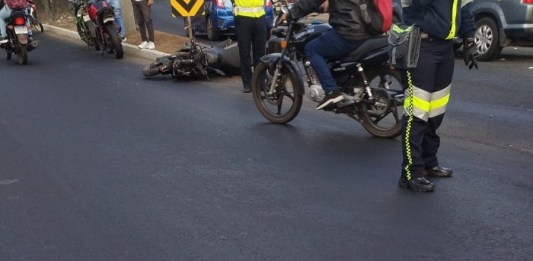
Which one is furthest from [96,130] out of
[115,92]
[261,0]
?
[261,0]

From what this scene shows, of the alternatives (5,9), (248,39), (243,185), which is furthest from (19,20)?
(243,185)

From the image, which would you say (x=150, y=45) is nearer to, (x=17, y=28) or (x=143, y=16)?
(x=143, y=16)

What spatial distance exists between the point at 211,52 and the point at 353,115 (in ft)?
15.2

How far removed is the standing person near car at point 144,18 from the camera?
13789 millimetres

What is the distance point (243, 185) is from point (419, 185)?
1.36 meters

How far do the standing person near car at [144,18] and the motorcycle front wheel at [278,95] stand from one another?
22.1ft

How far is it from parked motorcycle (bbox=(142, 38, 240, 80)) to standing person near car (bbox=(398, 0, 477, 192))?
19.9ft

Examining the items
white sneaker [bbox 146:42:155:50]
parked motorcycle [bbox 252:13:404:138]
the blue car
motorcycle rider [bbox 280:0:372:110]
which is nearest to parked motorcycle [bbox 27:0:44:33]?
white sneaker [bbox 146:42:155:50]

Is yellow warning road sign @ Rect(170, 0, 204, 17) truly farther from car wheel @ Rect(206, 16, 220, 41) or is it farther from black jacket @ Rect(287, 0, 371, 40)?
black jacket @ Rect(287, 0, 371, 40)

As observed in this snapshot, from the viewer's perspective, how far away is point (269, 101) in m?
7.63

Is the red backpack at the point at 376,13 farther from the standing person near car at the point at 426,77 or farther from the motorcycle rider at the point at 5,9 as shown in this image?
the motorcycle rider at the point at 5,9

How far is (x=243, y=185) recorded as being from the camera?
5.43 metres

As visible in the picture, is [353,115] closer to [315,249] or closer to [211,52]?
[315,249]

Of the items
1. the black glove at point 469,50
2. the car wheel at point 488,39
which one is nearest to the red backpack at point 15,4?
the car wheel at point 488,39
